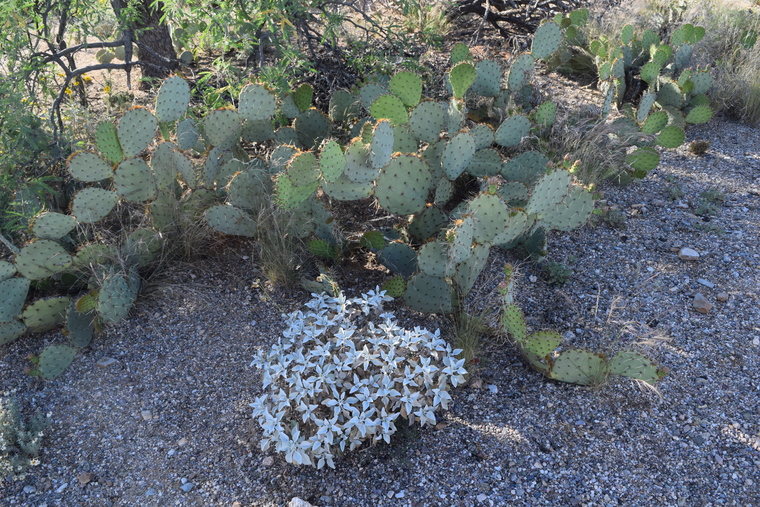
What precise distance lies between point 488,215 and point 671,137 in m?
2.41

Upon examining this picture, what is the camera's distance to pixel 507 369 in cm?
309

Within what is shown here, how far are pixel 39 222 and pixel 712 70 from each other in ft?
18.5

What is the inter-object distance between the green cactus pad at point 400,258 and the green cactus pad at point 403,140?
65 centimetres

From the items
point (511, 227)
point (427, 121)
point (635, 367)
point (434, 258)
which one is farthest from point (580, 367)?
point (427, 121)

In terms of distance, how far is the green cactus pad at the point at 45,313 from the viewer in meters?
3.23

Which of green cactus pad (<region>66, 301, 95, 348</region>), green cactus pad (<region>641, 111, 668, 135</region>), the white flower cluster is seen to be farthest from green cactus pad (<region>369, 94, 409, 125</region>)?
green cactus pad (<region>641, 111, 668, 135</region>)

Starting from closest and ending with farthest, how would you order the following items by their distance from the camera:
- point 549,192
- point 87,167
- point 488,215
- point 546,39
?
point 488,215 < point 549,192 < point 87,167 < point 546,39

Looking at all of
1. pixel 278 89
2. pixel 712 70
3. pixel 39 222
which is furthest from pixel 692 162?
pixel 39 222

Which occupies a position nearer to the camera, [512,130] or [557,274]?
[557,274]

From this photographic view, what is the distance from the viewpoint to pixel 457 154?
11.4 feet

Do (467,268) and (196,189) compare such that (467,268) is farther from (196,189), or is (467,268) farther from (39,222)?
(39,222)

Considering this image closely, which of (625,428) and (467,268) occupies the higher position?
(467,268)

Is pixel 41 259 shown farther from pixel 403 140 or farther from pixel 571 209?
pixel 571 209

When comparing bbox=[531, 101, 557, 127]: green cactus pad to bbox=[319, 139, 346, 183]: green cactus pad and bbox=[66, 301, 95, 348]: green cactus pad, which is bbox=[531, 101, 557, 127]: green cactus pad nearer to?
bbox=[319, 139, 346, 183]: green cactus pad
